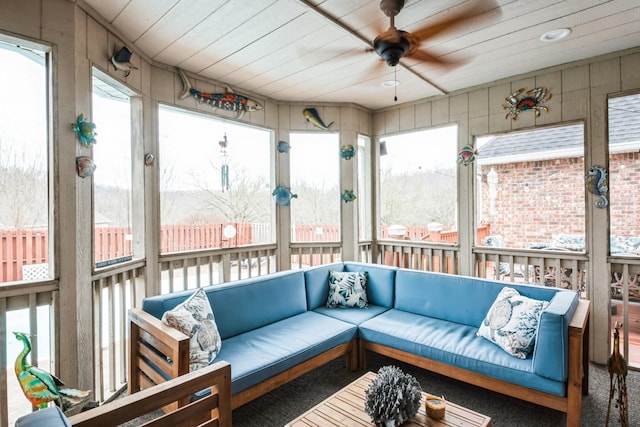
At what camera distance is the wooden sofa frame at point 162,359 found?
183 centimetres

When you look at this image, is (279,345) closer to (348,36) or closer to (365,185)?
(348,36)

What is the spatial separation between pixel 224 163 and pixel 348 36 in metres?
1.86

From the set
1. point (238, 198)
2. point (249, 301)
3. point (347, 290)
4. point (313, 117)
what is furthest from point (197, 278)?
point (313, 117)

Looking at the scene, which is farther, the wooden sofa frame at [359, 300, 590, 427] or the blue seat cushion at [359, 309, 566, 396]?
the blue seat cushion at [359, 309, 566, 396]

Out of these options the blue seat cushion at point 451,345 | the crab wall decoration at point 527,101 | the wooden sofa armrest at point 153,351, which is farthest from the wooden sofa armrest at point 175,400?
the crab wall decoration at point 527,101

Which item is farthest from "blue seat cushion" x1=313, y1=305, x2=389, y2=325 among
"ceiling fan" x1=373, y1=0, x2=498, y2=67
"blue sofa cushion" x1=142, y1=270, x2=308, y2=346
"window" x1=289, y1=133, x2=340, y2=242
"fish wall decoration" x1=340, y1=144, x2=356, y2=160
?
"ceiling fan" x1=373, y1=0, x2=498, y2=67

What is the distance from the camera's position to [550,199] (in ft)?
12.1

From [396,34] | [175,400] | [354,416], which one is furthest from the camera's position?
[396,34]

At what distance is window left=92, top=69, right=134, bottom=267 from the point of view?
2.41 metres

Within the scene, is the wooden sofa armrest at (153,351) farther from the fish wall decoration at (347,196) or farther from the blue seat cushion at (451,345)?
the fish wall decoration at (347,196)

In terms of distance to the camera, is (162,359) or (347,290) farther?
(347,290)

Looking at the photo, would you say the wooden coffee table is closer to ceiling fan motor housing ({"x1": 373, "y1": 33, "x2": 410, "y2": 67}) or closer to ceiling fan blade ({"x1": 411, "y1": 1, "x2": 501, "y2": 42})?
ceiling fan motor housing ({"x1": 373, "y1": 33, "x2": 410, "y2": 67})

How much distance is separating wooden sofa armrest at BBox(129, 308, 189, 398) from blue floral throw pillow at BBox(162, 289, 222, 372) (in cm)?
7

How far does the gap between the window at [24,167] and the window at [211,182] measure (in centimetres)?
105
